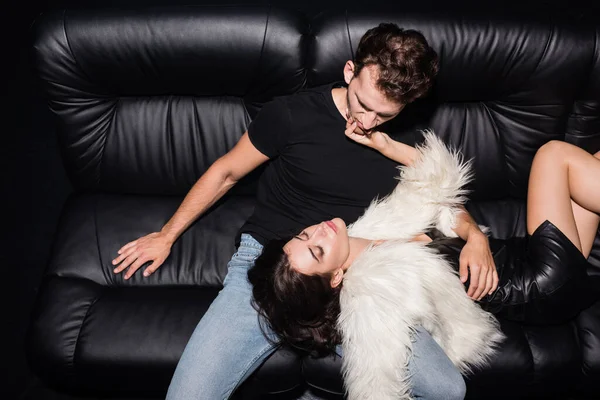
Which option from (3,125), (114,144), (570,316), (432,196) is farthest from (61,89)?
(570,316)

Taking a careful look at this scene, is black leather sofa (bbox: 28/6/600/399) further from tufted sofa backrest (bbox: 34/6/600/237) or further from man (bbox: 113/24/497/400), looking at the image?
man (bbox: 113/24/497/400)

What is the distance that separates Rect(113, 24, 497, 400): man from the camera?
1757 millimetres

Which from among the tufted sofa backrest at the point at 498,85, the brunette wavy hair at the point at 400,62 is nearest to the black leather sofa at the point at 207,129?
the tufted sofa backrest at the point at 498,85

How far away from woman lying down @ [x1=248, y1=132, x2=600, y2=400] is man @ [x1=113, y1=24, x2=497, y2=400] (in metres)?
0.07

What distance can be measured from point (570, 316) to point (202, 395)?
1388mm

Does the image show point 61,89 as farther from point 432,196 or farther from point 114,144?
point 432,196

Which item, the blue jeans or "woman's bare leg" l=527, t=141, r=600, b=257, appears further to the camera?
"woman's bare leg" l=527, t=141, r=600, b=257

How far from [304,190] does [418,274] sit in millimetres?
552

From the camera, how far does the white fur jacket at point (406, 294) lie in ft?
5.90

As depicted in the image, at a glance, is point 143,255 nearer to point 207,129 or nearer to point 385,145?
point 207,129

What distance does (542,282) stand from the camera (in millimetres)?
1988

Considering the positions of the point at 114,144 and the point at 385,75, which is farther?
the point at 114,144

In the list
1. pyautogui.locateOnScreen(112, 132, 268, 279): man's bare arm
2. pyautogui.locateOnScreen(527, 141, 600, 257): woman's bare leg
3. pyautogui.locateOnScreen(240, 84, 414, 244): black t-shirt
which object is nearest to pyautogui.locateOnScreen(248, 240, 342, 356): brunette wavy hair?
pyautogui.locateOnScreen(240, 84, 414, 244): black t-shirt

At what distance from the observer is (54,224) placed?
262 centimetres
